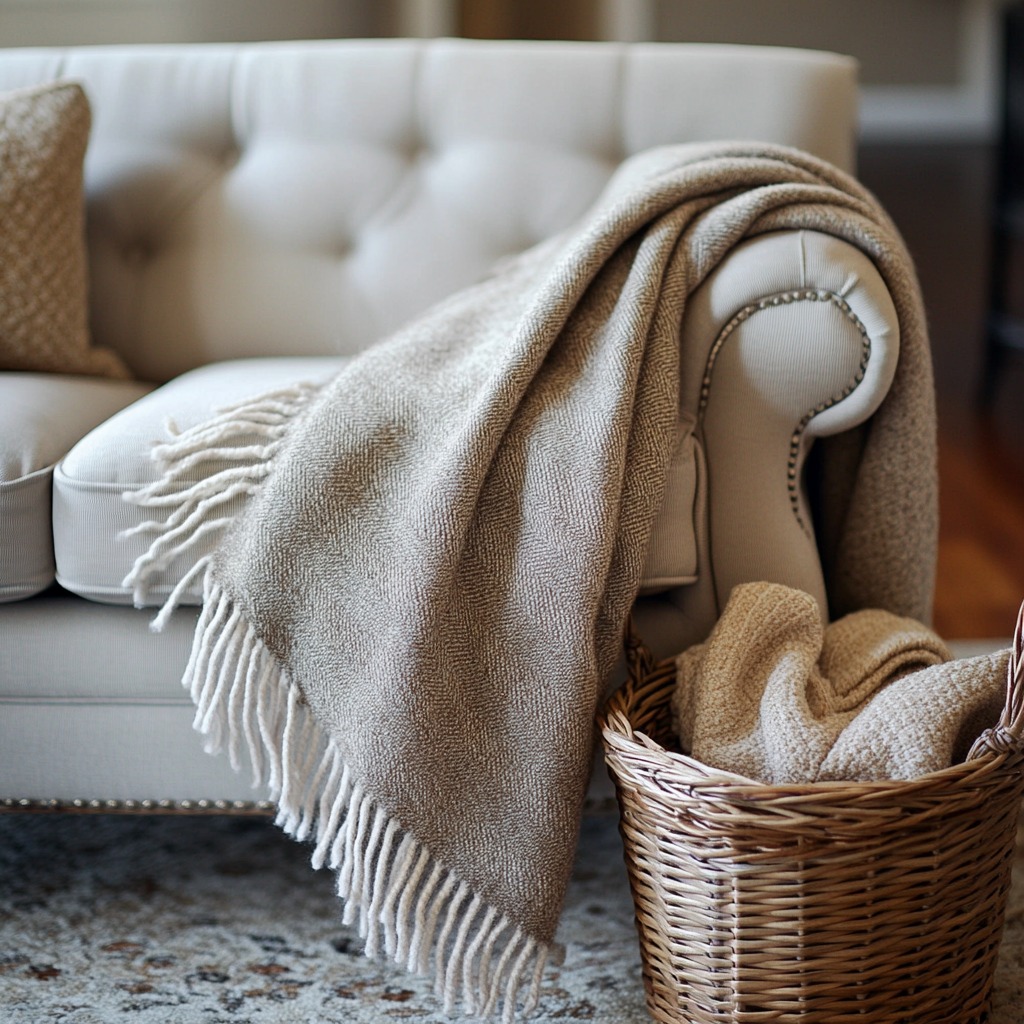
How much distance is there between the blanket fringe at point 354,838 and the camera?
89cm

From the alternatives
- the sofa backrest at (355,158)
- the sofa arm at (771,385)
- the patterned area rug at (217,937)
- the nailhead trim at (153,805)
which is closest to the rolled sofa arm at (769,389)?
the sofa arm at (771,385)

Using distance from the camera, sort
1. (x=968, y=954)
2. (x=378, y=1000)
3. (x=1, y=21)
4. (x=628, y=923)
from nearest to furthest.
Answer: (x=968, y=954), (x=378, y=1000), (x=628, y=923), (x=1, y=21)

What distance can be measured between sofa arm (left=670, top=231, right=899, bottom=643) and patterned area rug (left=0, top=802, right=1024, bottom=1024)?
0.97ft

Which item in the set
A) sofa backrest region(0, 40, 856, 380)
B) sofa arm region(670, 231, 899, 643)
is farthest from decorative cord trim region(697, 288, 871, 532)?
sofa backrest region(0, 40, 856, 380)

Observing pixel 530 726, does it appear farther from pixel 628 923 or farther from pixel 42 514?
pixel 42 514

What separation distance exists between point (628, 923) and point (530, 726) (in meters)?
0.28

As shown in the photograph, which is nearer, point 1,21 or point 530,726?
point 530,726

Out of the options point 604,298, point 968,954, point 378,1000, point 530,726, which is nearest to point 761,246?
point 604,298

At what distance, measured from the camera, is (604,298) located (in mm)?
1049

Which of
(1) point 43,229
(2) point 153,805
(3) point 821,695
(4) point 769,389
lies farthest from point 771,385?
(1) point 43,229

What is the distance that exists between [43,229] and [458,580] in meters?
0.70

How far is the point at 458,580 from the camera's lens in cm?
92

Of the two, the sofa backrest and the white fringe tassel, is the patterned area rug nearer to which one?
the white fringe tassel

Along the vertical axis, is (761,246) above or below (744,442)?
above
